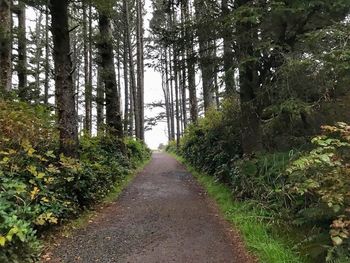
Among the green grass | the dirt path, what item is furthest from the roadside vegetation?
the dirt path

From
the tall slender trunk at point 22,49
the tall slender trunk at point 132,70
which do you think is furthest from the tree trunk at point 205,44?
the tall slender trunk at point 132,70

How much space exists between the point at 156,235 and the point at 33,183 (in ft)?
6.93

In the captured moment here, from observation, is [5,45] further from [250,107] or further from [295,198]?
[295,198]

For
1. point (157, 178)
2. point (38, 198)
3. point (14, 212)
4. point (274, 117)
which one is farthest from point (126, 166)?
point (14, 212)

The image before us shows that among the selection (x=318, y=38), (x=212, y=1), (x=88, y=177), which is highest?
(x=212, y=1)

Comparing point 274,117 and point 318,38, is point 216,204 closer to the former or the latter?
point 274,117

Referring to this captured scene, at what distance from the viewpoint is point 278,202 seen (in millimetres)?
6348

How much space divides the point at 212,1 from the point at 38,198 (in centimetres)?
630

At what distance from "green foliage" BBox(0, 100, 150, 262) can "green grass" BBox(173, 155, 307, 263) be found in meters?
2.80

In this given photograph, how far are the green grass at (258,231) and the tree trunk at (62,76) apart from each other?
350 cm

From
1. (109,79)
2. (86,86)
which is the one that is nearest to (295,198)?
(109,79)

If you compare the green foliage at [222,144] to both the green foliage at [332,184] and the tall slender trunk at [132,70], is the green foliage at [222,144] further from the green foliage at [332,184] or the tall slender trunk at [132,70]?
the tall slender trunk at [132,70]

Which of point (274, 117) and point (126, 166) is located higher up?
point (274, 117)

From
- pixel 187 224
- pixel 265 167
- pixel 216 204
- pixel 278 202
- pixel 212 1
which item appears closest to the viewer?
pixel 278 202
